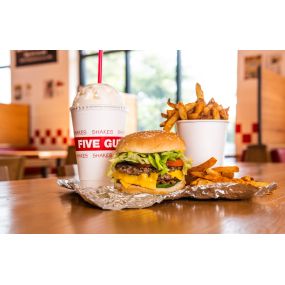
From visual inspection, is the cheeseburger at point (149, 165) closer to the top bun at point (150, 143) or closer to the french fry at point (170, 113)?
the top bun at point (150, 143)

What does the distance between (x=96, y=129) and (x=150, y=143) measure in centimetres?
17

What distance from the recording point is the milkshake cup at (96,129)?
3.51ft

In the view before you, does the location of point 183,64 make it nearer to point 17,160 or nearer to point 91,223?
point 17,160

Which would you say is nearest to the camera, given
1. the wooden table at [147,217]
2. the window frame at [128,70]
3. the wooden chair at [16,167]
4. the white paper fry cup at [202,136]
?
the wooden table at [147,217]

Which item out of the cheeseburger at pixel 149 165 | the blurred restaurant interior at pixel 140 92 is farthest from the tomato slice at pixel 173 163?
the blurred restaurant interior at pixel 140 92

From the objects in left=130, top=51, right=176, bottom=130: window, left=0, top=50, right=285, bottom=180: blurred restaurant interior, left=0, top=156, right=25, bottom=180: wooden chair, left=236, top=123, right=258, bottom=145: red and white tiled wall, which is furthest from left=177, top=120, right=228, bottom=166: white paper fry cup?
left=130, top=51, right=176, bottom=130: window

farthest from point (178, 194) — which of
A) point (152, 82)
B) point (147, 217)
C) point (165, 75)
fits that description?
point (152, 82)

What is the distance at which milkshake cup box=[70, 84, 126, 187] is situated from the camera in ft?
3.51

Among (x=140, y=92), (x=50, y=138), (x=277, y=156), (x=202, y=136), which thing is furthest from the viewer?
(x=50, y=138)

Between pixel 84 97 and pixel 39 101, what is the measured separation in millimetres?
6796

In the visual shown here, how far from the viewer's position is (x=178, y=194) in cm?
95

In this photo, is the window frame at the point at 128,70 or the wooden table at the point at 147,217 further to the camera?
the window frame at the point at 128,70

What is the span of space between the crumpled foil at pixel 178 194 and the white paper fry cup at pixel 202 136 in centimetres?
27

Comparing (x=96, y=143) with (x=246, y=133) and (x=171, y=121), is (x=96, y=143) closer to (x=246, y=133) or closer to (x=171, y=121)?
(x=171, y=121)
